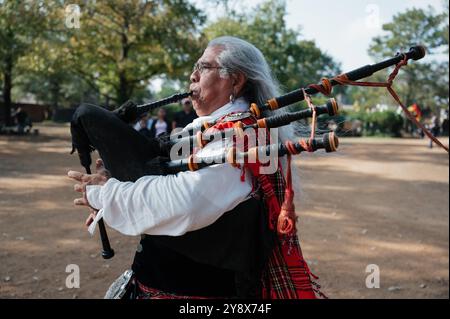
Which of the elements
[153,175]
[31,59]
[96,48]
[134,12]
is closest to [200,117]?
[153,175]

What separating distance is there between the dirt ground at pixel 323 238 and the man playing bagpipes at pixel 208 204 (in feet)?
1.56

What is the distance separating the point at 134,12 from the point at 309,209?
8.57 metres

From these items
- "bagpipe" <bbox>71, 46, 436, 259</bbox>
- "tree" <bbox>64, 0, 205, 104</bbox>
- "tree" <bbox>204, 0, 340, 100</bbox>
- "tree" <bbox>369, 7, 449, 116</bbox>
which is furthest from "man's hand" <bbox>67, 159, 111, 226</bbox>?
"tree" <bbox>369, 7, 449, 116</bbox>

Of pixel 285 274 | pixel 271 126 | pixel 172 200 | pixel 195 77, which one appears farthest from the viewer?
pixel 195 77

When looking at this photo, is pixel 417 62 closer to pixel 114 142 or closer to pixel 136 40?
pixel 136 40

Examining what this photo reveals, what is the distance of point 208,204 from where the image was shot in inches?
66.1

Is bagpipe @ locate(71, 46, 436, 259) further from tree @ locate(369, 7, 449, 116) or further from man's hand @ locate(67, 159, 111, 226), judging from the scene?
tree @ locate(369, 7, 449, 116)

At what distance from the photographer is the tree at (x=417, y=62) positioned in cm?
3728

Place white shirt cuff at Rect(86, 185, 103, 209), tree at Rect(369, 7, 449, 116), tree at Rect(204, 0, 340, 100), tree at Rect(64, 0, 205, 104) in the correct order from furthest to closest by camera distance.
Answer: tree at Rect(369, 7, 449, 116) < tree at Rect(204, 0, 340, 100) < tree at Rect(64, 0, 205, 104) < white shirt cuff at Rect(86, 185, 103, 209)

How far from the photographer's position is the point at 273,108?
1868 millimetres

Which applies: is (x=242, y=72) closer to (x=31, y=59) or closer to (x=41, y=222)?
(x=41, y=222)

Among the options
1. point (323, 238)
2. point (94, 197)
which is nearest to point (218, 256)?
point (94, 197)

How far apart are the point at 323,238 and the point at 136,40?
431 inches

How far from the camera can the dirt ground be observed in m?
4.95
